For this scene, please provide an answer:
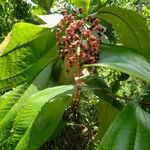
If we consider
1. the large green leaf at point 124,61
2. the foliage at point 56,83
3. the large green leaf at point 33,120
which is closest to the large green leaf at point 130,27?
the foliage at point 56,83

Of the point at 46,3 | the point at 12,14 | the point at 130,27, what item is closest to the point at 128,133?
the point at 130,27

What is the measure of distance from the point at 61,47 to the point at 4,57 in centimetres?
13

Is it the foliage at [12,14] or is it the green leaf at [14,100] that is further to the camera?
the foliage at [12,14]

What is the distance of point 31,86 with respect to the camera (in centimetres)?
94

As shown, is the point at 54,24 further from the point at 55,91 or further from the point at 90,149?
the point at 90,149

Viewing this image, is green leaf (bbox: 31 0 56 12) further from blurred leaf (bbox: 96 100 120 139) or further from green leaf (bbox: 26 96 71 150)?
green leaf (bbox: 26 96 71 150)

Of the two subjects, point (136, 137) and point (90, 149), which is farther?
point (90, 149)

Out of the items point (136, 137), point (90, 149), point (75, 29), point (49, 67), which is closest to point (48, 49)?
point (49, 67)

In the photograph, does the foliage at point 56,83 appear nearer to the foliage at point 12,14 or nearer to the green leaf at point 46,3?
the green leaf at point 46,3

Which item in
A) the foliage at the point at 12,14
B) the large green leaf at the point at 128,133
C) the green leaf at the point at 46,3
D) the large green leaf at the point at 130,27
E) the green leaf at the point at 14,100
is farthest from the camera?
the foliage at the point at 12,14

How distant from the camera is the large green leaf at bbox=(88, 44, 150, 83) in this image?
71 cm

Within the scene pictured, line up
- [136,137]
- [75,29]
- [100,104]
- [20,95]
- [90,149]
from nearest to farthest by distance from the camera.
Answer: [136,137]
[75,29]
[20,95]
[100,104]
[90,149]

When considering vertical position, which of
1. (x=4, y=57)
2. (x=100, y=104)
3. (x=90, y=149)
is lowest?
(x=90, y=149)

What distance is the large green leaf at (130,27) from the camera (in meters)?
0.99
